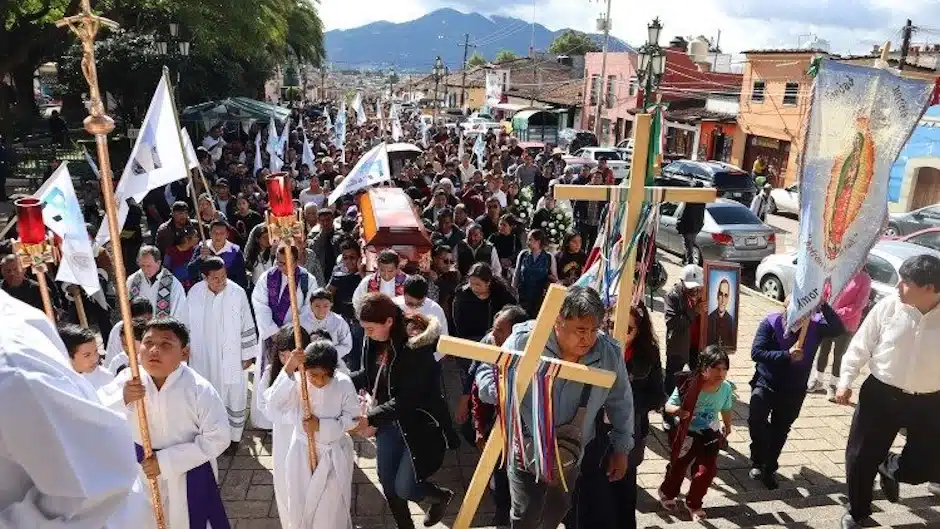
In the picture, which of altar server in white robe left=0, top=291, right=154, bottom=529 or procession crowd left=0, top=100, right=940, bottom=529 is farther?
procession crowd left=0, top=100, right=940, bottom=529

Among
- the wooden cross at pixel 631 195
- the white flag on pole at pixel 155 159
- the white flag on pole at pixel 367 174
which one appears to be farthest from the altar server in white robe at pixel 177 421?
the white flag on pole at pixel 367 174

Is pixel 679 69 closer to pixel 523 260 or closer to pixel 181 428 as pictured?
pixel 523 260

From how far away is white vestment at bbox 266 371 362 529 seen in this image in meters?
3.94

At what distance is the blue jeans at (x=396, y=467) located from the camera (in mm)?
4152

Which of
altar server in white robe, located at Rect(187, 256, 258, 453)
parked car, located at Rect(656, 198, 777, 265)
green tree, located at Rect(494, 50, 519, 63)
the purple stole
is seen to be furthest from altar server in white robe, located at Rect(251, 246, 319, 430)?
green tree, located at Rect(494, 50, 519, 63)

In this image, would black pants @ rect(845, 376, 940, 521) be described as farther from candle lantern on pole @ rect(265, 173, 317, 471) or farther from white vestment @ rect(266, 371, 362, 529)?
candle lantern on pole @ rect(265, 173, 317, 471)

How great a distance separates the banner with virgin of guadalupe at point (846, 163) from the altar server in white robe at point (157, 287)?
4.59 meters

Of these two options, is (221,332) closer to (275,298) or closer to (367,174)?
(275,298)

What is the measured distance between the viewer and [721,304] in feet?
19.8

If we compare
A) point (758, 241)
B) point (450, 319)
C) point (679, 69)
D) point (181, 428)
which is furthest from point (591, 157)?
point (181, 428)

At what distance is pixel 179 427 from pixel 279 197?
1313mm

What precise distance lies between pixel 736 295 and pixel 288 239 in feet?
13.5

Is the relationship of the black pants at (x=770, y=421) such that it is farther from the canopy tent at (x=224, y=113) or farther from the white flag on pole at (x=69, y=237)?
the canopy tent at (x=224, y=113)

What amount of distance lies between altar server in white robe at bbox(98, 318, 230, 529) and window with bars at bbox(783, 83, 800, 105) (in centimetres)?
2844
